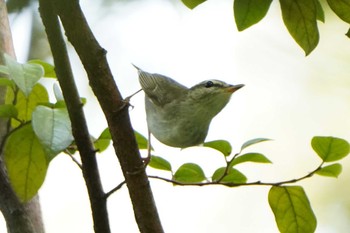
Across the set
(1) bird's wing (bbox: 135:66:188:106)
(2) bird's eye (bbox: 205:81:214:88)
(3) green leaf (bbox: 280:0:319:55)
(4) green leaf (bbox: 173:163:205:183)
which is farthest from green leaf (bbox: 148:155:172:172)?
(2) bird's eye (bbox: 205:81:214:88)

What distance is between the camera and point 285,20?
144 centimetres

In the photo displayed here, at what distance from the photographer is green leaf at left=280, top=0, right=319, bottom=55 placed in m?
1.42

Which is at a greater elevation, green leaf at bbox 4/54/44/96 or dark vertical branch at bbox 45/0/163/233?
green leaf at bbox 4/54/44/96

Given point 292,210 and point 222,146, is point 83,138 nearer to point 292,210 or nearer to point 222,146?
point 222,146

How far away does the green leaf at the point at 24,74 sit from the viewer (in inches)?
54.4

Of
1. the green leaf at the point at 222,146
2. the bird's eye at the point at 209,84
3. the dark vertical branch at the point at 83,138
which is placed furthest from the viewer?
the bird's eye at the point at 209,84

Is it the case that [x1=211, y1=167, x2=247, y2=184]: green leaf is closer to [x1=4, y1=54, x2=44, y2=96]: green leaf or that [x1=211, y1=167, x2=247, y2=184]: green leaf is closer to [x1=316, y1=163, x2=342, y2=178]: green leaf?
[x1=316, y1=163, x2=342, y2=178]: green leaf

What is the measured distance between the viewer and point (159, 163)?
1775 mm

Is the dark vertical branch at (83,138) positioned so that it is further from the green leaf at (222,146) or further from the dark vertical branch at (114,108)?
the green leaf at (222,146)

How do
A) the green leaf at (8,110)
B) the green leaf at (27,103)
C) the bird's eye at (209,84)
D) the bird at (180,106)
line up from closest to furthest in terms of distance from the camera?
1. the green leaf at (8,110)
2. the green leaf at (27,103)
3. the bird at (180,106)
4. the bird's eye at (209,84)

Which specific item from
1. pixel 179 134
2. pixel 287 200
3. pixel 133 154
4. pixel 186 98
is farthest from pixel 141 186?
pixel 186 98

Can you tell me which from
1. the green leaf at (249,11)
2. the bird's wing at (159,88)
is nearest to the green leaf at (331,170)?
the green leaf at (249,11)

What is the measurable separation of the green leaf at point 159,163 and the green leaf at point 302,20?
0.48 meters

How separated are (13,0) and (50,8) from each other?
382 mm
